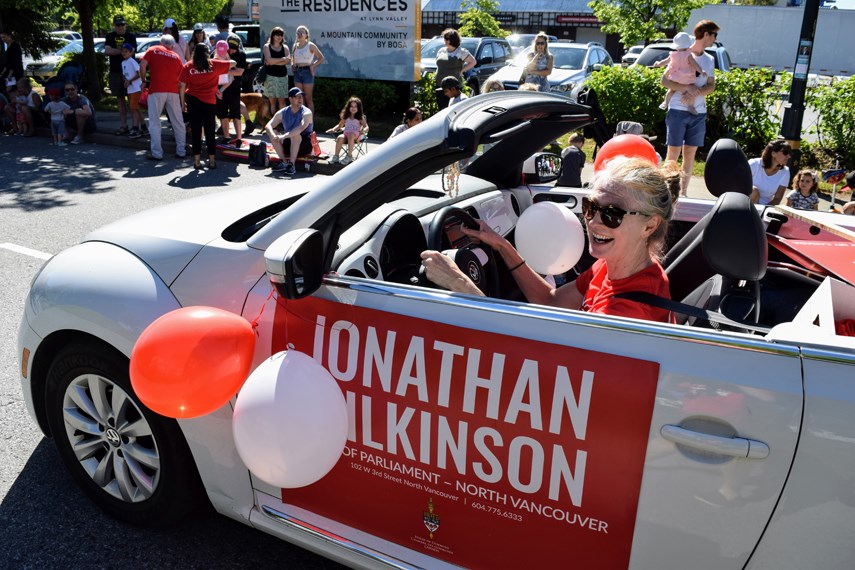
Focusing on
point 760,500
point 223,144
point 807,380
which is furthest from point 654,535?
point 223,144

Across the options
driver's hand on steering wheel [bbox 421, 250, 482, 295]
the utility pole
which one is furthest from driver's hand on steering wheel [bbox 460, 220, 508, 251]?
the utility pole

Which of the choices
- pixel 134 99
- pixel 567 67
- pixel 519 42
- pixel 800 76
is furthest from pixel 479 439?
pixel 519 42

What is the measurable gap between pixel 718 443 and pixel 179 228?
6.74 feet

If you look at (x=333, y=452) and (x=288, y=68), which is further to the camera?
(x=288, y=68)

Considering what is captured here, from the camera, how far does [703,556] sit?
186 centimetres

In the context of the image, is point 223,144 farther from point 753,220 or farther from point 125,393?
point 753,220

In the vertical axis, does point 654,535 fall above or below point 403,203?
below

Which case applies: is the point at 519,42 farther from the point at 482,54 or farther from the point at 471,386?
the point at 471,386

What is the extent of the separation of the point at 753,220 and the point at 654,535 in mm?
885

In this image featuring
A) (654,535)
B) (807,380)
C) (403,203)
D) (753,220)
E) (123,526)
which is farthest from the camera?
(403,203)

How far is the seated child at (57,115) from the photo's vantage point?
12922 millimetres

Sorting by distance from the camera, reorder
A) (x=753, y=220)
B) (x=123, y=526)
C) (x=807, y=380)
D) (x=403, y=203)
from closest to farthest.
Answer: (x=807, y=380) → (x=753, y=220) → (x=123, y=526) → (x=403, y=203)

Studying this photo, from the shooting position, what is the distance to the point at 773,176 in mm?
6605

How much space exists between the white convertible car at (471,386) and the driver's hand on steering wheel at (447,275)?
0.27 meters
